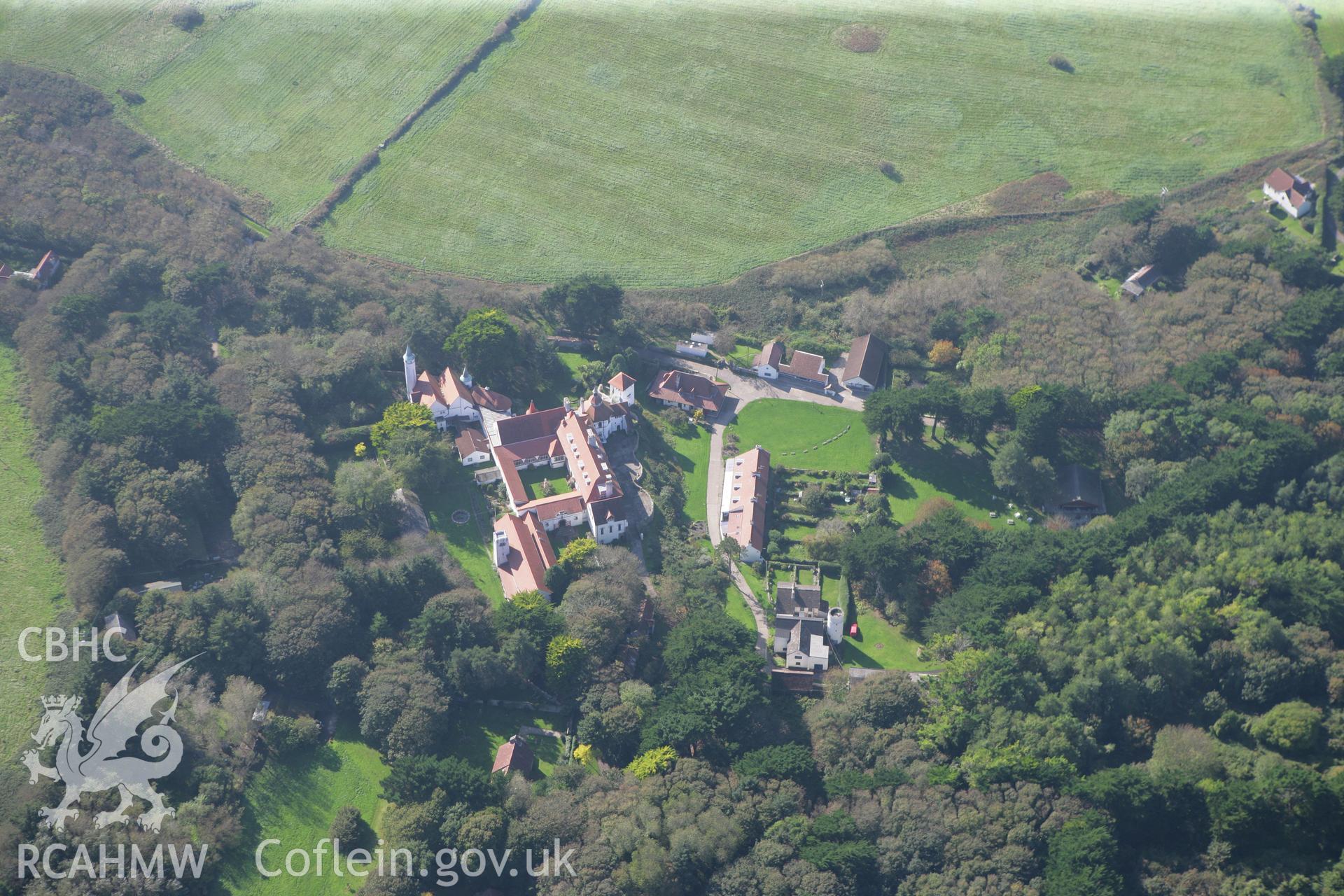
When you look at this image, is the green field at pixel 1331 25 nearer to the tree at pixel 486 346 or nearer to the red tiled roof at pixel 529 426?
the tree at pixel 486 346

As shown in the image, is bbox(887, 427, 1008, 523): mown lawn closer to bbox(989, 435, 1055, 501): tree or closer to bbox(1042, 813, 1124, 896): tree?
bbox(989, 435, 1055, 501): tree

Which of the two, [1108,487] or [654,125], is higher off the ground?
[654,125]

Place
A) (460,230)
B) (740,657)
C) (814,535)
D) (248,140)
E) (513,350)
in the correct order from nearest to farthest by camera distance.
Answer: (740,657), (814,535), (513,350), (460,230), (248,140)

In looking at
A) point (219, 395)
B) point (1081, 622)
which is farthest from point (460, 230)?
point (1081, 622)

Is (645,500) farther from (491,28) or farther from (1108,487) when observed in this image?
(491,28)

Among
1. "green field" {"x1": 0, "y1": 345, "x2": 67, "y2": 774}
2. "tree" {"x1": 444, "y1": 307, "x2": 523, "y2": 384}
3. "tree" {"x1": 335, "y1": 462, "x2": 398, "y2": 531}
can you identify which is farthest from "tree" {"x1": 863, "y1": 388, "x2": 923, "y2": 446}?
"green field" {"x1": 0, "y1": 345, "x2": 67, "y2": 774}

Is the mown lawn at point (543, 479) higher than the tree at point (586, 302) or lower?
lower

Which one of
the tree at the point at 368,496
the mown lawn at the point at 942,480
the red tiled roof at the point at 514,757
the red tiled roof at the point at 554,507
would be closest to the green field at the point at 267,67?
the tree at the point at 368,496
